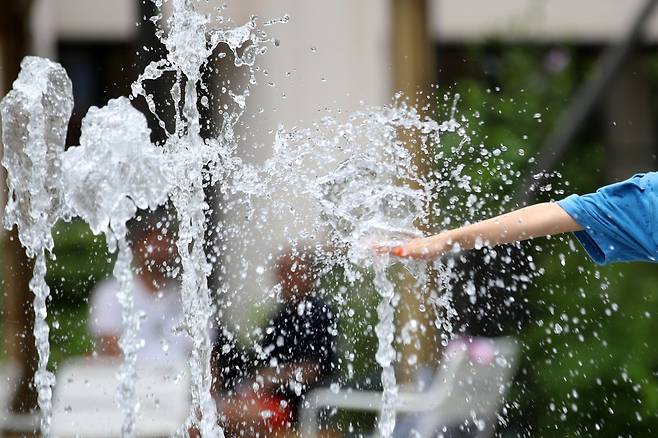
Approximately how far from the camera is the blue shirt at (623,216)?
2.81m

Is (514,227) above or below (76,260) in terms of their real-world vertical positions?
above

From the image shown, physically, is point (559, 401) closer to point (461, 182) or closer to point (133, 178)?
point (461, 182)

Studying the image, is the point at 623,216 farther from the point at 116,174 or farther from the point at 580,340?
the point at 580,340

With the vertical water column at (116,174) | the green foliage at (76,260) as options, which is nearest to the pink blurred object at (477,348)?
the vertical water column at (116,174)

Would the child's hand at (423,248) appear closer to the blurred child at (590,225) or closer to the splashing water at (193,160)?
the blurred child at (590,225)

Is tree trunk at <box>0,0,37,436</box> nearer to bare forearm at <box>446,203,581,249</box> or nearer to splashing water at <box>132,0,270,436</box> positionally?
splashing water at <box>132,0,270,436</box>

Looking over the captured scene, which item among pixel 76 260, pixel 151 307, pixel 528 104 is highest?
pixel 528 104

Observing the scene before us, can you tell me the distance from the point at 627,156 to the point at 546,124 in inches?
15.2

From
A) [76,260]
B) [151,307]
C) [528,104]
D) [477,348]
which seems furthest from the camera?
[76,260]

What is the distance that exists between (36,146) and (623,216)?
5.38 feet

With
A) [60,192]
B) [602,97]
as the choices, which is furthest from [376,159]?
[602,97]

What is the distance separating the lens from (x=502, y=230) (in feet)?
9.21

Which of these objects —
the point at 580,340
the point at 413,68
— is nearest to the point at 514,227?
the point at 580,340

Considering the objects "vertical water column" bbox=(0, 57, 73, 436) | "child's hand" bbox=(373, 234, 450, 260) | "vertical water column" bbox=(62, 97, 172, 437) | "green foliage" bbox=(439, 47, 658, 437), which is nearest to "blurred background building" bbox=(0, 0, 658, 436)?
"green foliage" bbox=(439, 47, 658, 437)
